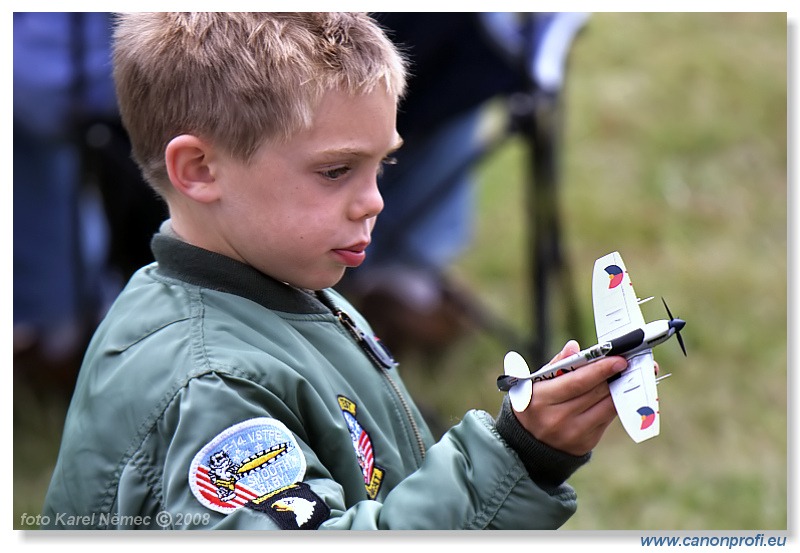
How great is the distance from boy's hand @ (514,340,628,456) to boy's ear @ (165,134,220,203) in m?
0.44

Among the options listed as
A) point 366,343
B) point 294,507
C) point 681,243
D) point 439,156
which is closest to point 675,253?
point 681,243

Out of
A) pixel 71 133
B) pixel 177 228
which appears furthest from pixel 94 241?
pixel 177 228

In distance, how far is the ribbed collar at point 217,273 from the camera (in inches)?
46.4

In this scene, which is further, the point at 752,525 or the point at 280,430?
the point at 752,525

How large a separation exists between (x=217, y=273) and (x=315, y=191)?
0.15 m

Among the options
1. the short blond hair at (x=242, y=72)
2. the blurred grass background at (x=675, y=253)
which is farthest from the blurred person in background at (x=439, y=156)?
the short blond hair at (x=242, y=72)

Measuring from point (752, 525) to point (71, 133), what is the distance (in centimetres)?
169

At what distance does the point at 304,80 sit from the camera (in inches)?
44.6

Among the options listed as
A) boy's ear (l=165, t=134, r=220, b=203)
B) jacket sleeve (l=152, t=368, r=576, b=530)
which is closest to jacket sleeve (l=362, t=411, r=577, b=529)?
jacket sleeve (l=152, t=368, r=576, b=530)

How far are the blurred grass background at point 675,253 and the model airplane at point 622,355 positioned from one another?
81 cm

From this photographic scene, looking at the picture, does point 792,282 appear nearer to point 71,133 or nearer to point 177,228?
point 177,228

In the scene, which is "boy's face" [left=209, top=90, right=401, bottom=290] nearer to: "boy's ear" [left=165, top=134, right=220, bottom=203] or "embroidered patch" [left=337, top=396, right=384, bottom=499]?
"boy's ear" [left=165, top=134, right=220, bottom=203]
